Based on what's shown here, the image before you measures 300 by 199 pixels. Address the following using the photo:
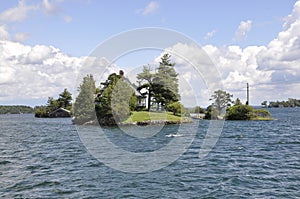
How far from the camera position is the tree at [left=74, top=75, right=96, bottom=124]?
3639 inches

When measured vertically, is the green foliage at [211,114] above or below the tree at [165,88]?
below

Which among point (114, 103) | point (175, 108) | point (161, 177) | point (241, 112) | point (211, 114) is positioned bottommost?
point (161, 177)

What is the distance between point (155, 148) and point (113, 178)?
56.0ft

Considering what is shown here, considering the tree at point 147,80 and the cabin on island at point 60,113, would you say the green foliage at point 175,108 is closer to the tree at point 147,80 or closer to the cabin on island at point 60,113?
the tree at point 147,80

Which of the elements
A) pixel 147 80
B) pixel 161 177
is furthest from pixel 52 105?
pixel 161 177

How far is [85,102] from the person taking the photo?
3681 inches

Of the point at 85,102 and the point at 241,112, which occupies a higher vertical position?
the point at 85,102

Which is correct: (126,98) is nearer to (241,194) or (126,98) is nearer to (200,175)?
(200,175)

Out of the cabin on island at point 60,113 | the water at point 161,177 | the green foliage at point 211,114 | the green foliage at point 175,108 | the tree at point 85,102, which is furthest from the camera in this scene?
the cabin on island at point 60,113

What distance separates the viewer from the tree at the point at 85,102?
9244 centimetres

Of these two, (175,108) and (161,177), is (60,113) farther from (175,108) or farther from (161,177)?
(161,177)

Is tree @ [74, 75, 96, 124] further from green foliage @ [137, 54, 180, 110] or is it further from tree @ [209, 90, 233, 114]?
tree @ [209, 90, 233, 114]

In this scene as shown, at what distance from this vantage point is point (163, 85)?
359 feet

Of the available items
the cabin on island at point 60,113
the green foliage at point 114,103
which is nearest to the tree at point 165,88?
the green foliage at point 114,103
